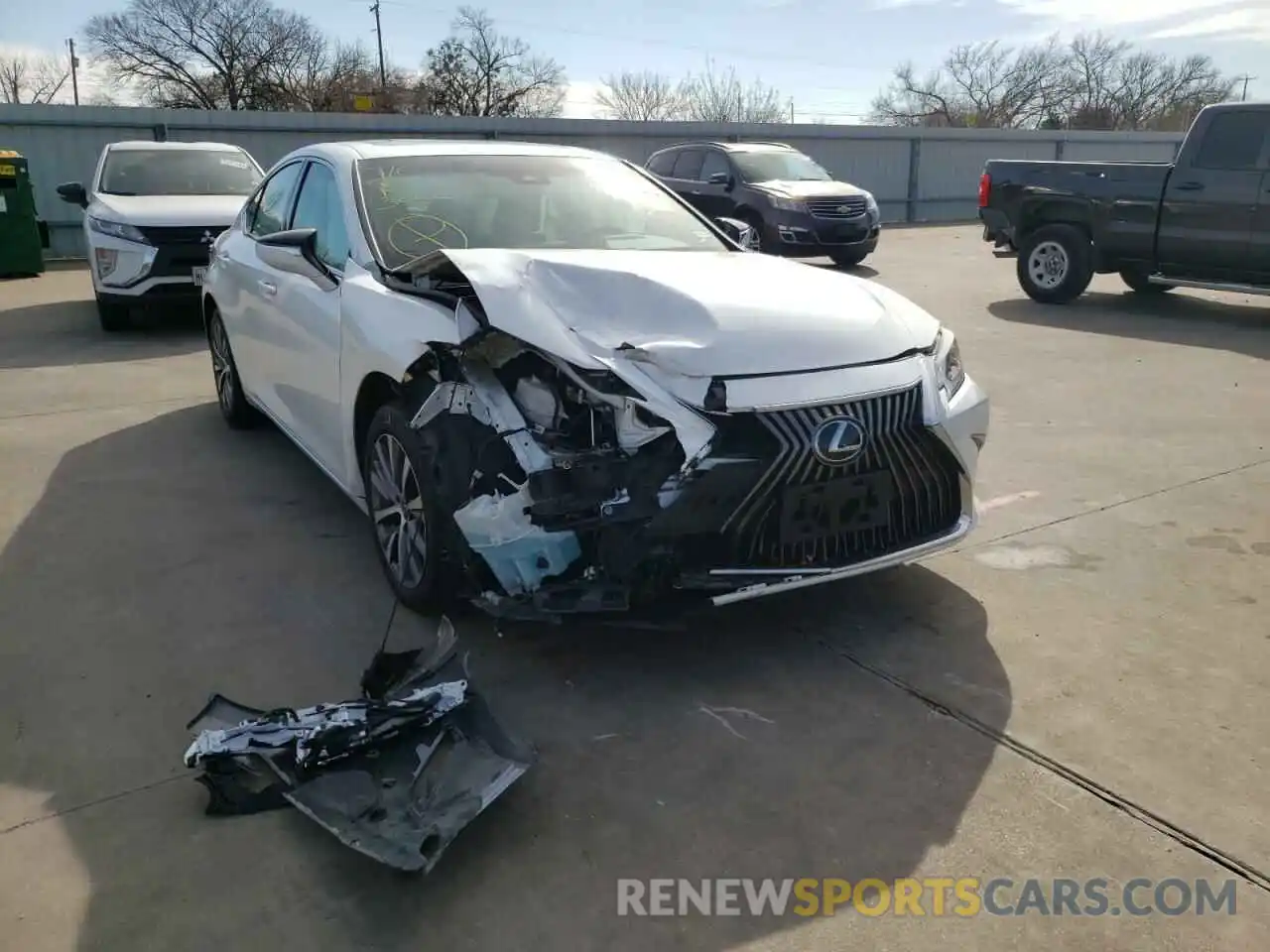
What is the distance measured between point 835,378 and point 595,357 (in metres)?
0.75

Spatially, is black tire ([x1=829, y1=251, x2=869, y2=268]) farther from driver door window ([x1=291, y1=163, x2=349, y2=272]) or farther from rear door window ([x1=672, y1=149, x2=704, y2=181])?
driver door window ([x1=291, y1=163, x2=349, y2=272])

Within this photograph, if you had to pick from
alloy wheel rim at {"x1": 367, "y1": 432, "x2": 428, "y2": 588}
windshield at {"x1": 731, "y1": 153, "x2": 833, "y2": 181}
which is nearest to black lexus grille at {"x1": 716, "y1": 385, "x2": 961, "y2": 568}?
alloy wheel rim at {"x1": 367, "y1": 432, "x2": 428, "y2": 588}

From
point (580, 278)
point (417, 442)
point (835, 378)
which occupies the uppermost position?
point (580, 278)

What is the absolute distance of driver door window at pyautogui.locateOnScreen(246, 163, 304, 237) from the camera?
198 inches

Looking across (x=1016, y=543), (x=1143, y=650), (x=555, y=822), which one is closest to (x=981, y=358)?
(x=1016, y=543)

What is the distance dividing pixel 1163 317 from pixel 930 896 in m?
9.46

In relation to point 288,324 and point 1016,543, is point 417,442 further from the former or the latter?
point 1016,543

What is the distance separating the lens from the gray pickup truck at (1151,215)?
9.55 m

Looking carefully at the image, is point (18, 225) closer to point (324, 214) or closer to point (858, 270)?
point (858, 270)

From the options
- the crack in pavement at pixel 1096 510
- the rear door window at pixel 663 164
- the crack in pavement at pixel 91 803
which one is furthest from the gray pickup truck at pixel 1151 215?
the crack in pavement at pixel 91 803

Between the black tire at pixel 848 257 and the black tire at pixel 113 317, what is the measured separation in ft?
28.5

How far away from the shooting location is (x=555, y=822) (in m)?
2.59

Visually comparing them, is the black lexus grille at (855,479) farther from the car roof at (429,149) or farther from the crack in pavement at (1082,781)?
the car roof at (429,149)

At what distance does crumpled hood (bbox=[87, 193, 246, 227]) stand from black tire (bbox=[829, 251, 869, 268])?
25.1ft
